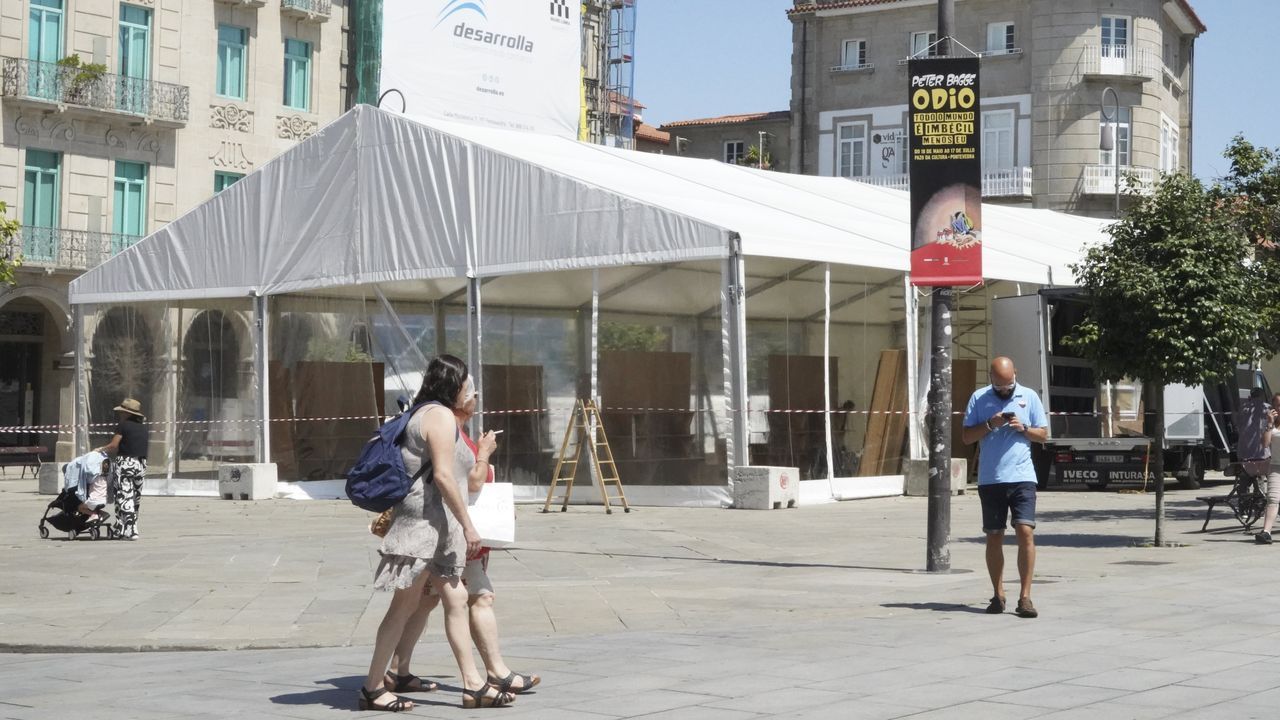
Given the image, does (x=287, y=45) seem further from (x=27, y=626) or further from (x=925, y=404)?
(x=27, y=626)

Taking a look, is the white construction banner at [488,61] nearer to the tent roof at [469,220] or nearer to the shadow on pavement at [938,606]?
the tent roof at [469,220]

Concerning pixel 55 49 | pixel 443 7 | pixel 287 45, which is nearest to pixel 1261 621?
pixel 55 49

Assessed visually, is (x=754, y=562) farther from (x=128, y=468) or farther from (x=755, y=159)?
(x=755, y=159)

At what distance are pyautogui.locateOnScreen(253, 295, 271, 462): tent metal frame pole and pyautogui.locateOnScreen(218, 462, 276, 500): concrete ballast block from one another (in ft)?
0.96

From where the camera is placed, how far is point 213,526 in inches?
750

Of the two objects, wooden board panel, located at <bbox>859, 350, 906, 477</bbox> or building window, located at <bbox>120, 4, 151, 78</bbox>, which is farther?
building window, located at <bbox>120, 4, 151, 78</bbox>

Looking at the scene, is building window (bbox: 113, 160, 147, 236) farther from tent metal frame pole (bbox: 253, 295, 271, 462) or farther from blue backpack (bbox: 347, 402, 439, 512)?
blue backpack (bbox: 347, 402, 439, 512)

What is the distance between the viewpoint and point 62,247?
3766cm

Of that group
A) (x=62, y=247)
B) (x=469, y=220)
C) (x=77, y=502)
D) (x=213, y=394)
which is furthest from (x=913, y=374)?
(x=62, y=247)

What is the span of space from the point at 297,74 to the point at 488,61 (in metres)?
7.33

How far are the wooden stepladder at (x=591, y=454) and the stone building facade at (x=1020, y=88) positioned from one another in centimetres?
3448

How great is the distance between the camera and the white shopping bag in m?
7.53

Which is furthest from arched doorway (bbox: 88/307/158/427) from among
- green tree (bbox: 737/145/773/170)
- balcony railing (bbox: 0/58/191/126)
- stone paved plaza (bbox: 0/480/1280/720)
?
green tree (bbox: 737/145/773/170)

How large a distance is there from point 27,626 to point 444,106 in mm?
38135
